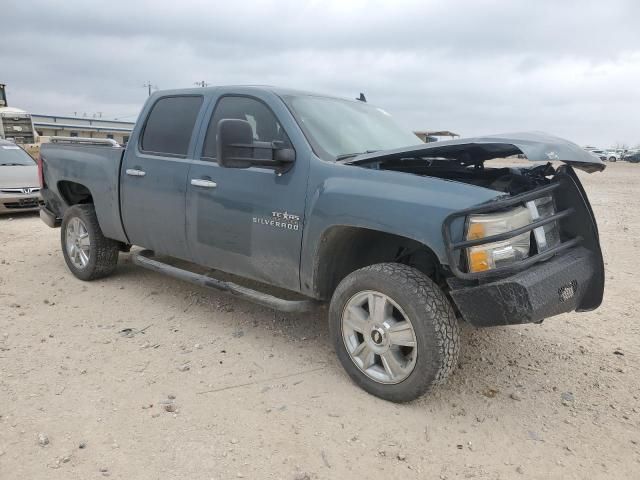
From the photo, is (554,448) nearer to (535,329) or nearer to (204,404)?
(535,329)

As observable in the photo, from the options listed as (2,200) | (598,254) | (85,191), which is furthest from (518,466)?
(2,200)

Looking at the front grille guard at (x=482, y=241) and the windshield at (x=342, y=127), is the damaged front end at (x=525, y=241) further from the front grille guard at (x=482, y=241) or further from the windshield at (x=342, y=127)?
the windshield at (x=342, y=127)

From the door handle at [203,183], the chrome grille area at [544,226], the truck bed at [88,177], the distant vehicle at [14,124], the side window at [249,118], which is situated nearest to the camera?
the chrome grille area at [544,226]

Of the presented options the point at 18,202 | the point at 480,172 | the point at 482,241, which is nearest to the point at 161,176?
the point at 480,172

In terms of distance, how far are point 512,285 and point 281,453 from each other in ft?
4.85

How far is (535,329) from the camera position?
14.2 ft

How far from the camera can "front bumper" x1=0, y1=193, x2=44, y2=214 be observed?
9.40 meters

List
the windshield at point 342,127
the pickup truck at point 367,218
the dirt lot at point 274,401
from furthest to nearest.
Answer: the windshield at point 342,127 < the pickup truck at point 367,218 < the dirt lot at point 274,401

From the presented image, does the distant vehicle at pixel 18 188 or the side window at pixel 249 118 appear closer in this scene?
the side window at pixel 249 118

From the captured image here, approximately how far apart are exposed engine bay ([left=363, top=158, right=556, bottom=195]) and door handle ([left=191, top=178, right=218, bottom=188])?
1.27 m

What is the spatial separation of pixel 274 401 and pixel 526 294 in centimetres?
161

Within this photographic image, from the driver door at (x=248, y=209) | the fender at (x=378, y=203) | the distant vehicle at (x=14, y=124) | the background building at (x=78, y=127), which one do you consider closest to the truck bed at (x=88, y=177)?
the driver door at (x=248, y=209)

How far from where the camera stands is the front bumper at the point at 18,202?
9.40 m

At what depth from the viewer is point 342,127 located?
3.95 meters
